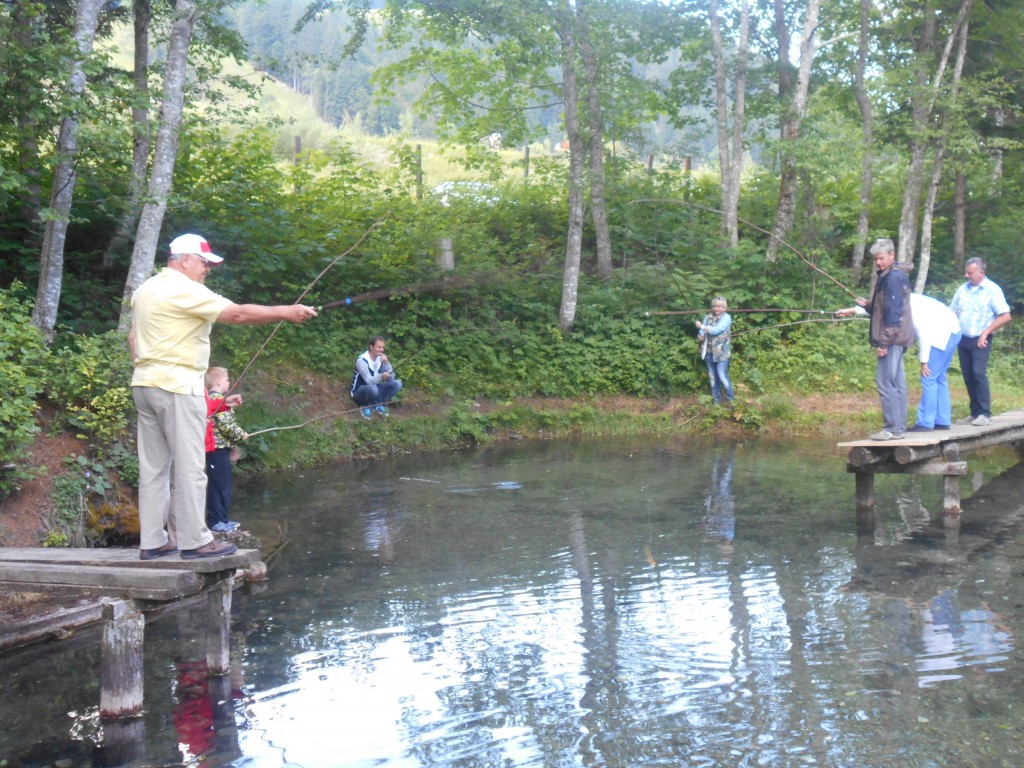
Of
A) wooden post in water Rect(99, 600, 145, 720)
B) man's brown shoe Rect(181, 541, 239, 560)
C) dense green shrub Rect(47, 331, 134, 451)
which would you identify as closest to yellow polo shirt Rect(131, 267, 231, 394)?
man's brown shoe Rect(181, 541, 239, 560)

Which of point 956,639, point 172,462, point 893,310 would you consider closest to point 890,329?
point 893,310

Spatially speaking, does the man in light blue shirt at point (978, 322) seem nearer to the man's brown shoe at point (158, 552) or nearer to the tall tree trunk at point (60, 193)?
the man's brown shoe at point (158, 552)

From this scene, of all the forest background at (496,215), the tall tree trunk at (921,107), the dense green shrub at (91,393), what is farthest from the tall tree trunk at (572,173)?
the dense green shrub at (91,393)

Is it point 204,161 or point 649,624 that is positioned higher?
point 204,161

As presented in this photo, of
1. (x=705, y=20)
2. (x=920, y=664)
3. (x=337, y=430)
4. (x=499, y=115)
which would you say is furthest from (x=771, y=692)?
(x=705, y=20)

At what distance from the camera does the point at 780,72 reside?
69.3ft

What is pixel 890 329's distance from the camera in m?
9.55

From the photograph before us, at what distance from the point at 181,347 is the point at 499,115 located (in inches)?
634

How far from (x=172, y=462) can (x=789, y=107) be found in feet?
51.6

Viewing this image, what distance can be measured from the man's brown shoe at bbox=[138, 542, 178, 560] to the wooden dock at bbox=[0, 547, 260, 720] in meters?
0.05

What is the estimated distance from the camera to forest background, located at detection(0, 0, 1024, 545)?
1003cm

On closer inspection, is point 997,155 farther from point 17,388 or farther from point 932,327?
point 17,388

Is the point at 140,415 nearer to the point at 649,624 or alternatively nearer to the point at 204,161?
the point at 649,624

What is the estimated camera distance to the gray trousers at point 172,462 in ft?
17.8
